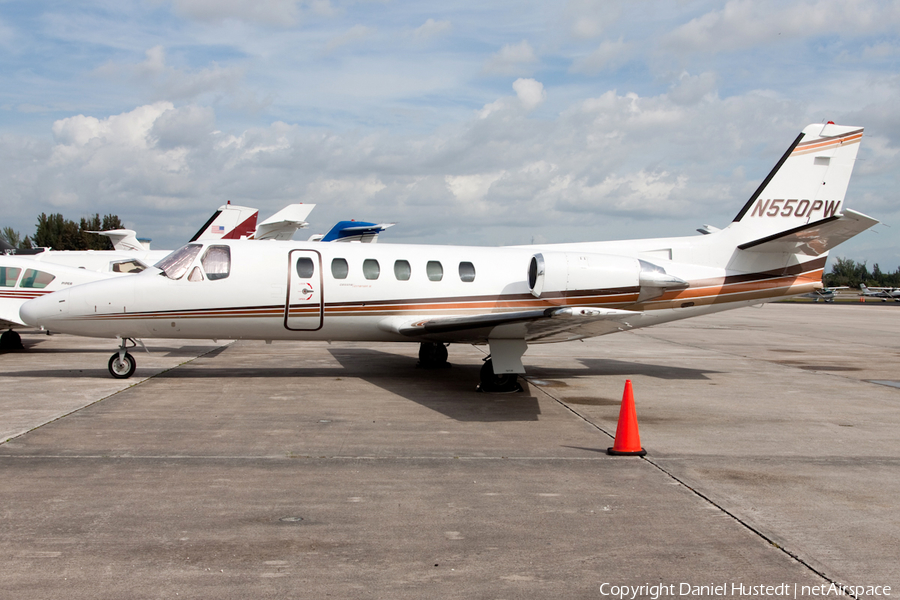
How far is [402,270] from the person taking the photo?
1252 cm

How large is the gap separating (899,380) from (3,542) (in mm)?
15759

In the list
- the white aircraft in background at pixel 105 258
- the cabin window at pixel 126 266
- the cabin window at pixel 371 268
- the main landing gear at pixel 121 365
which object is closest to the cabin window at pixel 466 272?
the cabin window at pixel 371 268

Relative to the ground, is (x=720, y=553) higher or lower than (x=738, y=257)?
lower

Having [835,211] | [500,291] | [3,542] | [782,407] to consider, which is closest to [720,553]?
[3,542]

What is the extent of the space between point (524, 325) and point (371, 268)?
10.9 feet

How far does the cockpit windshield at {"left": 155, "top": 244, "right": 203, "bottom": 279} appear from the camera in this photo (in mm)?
11836

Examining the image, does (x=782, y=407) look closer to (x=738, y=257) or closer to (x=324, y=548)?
(x=738, y=257)

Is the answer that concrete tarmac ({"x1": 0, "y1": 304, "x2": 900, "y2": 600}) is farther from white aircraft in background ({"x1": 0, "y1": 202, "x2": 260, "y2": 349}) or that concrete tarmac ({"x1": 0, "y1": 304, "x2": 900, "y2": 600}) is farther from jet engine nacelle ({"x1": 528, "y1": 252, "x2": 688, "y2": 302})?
white aircraft in background ({"x1": 0, "y1": 202, "x2": 260, "y2": 349})

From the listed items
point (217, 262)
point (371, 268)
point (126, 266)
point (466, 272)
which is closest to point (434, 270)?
point (466, 272)

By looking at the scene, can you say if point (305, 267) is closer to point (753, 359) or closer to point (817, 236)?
point (817, 236)

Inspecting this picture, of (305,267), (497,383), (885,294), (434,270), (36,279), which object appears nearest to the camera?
(497,383)

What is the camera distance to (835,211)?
47.1ft

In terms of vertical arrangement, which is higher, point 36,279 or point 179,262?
point 179,262

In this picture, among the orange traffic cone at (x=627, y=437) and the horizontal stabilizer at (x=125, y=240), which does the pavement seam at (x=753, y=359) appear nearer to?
the orange traffic cone at (x=627, y=437)
